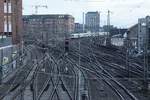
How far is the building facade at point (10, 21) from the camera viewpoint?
40.1 meters

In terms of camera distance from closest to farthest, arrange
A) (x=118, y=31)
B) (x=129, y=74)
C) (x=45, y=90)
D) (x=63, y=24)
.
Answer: (x=45, y=90) → (x=129, y=74) → (x=63, y=24) → (x=118, y=31)

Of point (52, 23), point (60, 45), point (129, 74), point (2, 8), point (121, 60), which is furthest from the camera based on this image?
point (52, 23)

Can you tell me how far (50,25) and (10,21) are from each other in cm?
1276

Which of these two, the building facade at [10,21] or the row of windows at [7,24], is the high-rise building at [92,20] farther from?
the row of windows at [7,24]

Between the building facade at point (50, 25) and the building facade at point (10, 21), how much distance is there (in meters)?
3.52

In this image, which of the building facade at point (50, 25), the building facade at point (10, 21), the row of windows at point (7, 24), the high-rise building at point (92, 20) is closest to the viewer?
the building facade at point (10, 21)

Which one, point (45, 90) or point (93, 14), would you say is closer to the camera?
point (45, 90)

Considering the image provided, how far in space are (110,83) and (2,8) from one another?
873 inches

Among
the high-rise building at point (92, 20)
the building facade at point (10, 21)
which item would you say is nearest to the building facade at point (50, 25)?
the high-rise building at point (92, 20)

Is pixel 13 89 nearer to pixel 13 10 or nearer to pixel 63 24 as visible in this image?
pixel 13 10

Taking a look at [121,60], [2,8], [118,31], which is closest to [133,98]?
[121,60]

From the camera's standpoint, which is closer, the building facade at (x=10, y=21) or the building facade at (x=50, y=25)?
the building facade at (x=10, y=21)

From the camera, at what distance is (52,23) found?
193 feet

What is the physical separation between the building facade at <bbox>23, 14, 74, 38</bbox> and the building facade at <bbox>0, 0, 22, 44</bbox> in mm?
3518
